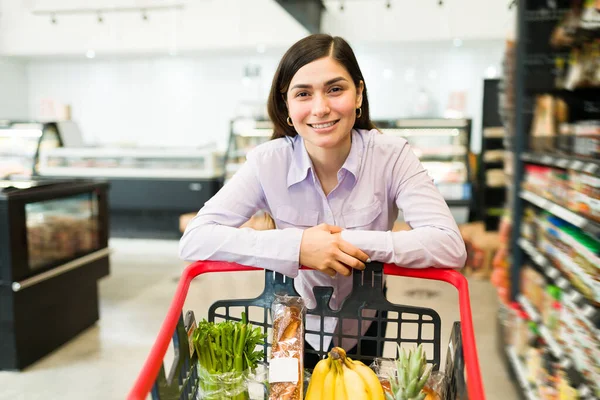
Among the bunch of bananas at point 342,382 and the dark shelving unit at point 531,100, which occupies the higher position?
the dark shelving unit at point 531,100

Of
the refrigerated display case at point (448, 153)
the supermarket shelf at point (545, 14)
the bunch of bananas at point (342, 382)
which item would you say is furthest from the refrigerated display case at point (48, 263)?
the refrigerated display case at point (448, 153)

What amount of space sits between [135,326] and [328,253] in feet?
10.5

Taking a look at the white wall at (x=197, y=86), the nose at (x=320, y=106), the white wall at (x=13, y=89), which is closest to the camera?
the nose at (x=320, y=106)

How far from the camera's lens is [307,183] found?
4.55 ft

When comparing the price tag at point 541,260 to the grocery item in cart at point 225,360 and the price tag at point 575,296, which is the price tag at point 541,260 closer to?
the price tag at point 575,296

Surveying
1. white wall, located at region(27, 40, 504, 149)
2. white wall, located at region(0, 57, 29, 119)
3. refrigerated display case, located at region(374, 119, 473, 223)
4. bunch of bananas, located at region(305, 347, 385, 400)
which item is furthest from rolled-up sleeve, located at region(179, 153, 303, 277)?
white wall, located at region(0, 57, 29, 119)

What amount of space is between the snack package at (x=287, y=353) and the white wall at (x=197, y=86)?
7.22 metres

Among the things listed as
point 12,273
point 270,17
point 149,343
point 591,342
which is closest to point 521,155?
point 591,342

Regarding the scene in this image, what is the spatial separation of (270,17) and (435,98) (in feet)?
8.62

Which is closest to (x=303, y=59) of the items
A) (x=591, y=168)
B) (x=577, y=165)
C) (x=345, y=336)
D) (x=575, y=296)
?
(x=345, y=336)

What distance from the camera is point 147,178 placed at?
6820 mm

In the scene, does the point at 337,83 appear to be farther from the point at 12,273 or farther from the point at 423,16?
the point at 423,16

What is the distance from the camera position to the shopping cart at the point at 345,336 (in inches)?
33.8

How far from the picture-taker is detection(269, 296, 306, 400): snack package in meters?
0.98
